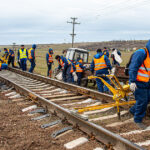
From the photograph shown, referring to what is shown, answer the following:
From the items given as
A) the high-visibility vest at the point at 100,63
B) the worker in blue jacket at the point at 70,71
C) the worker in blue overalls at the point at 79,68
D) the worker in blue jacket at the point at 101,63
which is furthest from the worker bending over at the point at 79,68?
the high-visibility vest at the point at 100,63

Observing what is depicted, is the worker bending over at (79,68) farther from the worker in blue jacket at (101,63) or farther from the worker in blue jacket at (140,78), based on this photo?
the worker in blue jacket at (140,78)

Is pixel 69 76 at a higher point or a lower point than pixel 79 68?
lower

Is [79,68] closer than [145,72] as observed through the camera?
No

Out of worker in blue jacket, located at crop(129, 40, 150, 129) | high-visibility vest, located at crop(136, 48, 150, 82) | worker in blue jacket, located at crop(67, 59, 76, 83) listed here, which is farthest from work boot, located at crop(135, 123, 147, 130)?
worker in blue jacket, located at crop(67, 59, 76, 83)

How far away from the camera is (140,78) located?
4.36 metres

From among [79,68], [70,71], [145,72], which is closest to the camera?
[145,72]

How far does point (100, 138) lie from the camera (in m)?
3.81

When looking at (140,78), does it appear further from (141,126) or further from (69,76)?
(69,76)

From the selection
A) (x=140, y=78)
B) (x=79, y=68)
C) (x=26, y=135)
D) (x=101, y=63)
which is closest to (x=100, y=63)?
(x=101, y=63)

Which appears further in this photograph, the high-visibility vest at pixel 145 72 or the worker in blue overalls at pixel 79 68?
the worker in blue overalls at pixel 79 68

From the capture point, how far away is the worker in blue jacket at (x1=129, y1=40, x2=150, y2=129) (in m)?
4.25

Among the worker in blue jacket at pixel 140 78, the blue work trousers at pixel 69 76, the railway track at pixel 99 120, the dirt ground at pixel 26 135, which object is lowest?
the dirt ground at pixel 26 135

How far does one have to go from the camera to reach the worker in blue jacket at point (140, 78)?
4.25 m

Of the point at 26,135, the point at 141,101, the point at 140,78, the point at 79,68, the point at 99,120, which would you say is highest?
the point at 140,78
